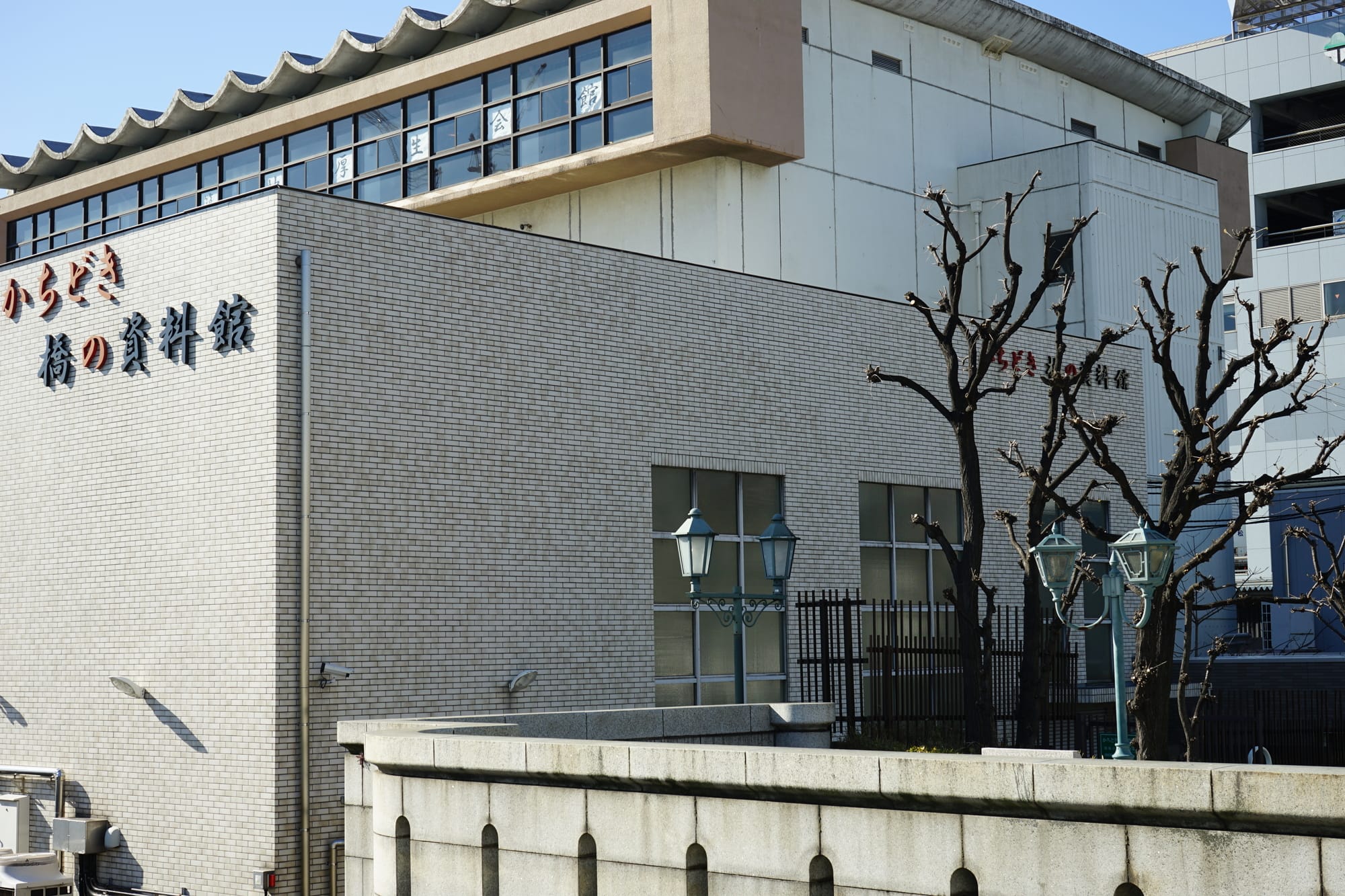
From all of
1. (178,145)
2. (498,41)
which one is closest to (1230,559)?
(498,41)

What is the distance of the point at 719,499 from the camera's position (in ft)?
68.1

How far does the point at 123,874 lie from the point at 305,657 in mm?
3709

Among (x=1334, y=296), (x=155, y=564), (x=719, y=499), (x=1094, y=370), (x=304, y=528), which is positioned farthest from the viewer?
(x=1334, y=296)

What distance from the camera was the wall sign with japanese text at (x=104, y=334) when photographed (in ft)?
55.9

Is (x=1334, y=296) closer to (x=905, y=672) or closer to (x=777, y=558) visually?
(x=905, y=672)

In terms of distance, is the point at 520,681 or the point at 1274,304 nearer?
the point at 520,681

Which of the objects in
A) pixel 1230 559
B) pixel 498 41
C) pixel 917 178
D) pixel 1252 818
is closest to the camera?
pixel 1252 818

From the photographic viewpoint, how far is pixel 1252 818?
643 centimetres

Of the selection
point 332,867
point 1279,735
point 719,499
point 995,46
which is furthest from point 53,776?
point 995,46

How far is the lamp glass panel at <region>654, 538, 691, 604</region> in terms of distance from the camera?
19953mm

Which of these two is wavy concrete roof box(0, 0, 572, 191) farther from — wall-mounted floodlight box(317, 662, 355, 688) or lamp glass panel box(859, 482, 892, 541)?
wall-mounted floodlight box(317, 662, 355, 688)

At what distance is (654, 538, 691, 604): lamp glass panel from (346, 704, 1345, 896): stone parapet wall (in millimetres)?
8856

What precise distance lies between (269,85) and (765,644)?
16857 mm

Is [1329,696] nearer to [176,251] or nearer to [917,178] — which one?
[917,178]
